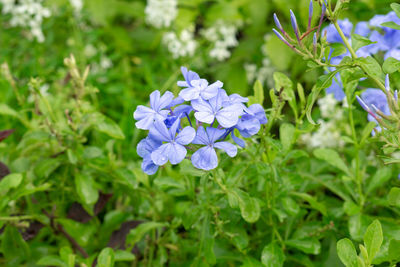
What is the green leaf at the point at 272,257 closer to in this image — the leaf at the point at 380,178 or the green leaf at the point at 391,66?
the leaf at the point at 380,178

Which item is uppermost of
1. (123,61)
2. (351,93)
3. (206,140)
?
(206,140)

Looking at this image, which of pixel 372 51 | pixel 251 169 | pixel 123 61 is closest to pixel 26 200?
pixel 251 169

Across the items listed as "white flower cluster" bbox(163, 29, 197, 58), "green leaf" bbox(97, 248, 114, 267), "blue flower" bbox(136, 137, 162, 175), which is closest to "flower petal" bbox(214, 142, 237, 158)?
"blue flower" bbox(136, 137, 162, 175)

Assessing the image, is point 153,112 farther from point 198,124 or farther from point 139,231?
point 139,231

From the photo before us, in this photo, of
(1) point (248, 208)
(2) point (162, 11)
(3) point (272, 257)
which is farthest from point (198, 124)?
(2) point (162, 11)

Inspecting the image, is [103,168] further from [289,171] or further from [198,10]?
[198,10]

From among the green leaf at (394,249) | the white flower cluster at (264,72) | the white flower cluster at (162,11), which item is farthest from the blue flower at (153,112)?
the white flower cluster at (264,72)

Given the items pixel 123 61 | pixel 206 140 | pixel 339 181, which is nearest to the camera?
pixel 206 140

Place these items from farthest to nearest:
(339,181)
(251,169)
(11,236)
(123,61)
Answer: (123,61), (339,181), (11,236), (251,169)
